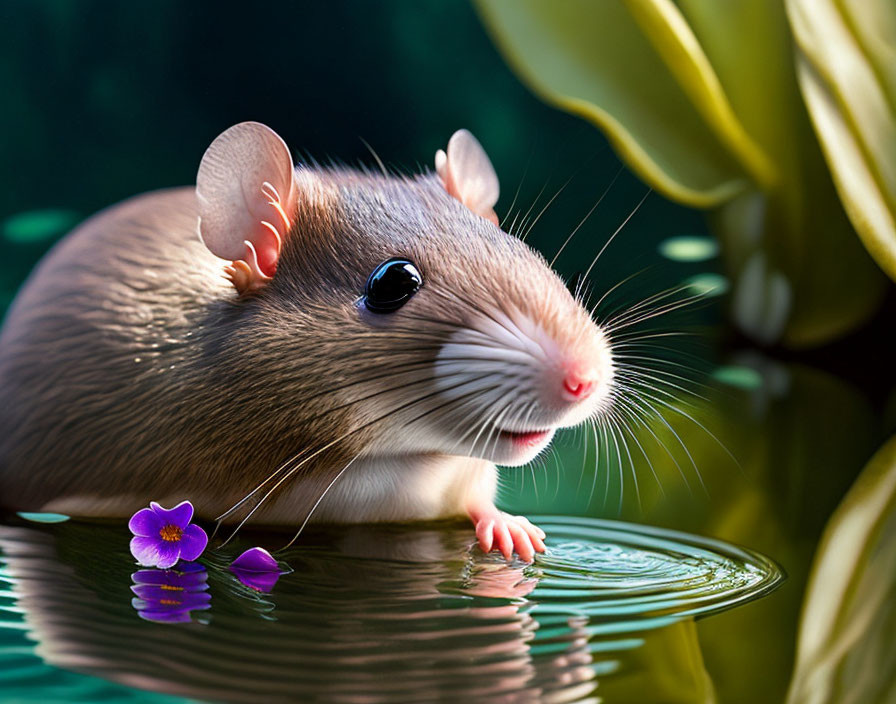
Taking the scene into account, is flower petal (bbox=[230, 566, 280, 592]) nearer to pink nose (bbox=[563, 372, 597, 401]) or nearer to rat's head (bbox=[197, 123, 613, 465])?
rat's head (bbox=[197, 123, 613, 465])

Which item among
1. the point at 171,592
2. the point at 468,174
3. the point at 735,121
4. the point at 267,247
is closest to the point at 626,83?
the point at 735,121

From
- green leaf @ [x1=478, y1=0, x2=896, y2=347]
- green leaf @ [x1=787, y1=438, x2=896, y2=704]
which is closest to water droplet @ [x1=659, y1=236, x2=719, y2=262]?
green leaf @ [x1=478, y1=0, x2=896, y2=347]

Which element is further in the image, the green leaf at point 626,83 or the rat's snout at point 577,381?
the green leaf at point 626,83

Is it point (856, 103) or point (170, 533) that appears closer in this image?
point (170, 533)

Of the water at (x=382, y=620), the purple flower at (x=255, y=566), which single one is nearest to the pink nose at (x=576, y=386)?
the water at (x=382, y=620)

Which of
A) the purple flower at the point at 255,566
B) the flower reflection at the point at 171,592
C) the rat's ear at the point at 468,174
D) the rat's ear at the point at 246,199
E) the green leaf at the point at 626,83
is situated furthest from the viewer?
the green leaf at the point at 626,83

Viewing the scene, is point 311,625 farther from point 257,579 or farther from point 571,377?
point 571,377

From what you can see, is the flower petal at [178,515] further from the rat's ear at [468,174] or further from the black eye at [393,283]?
the rat's ear at [468,174]
